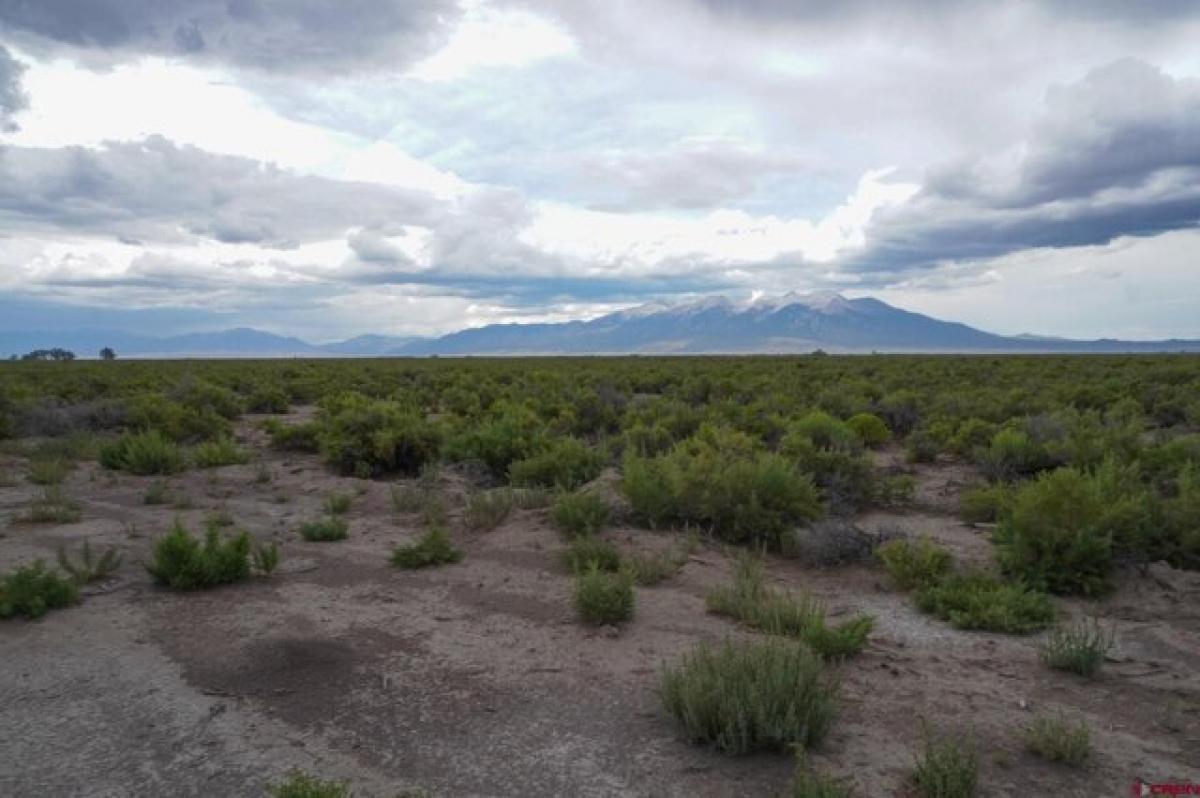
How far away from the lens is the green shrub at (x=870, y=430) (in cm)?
1571

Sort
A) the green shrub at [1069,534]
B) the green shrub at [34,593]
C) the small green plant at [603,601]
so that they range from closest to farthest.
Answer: the green shrub at [34,593], the small green plant at [603,601], the green shrub at [1069,534]

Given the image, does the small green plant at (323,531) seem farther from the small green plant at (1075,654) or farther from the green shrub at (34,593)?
the small green plant at (1075,654)

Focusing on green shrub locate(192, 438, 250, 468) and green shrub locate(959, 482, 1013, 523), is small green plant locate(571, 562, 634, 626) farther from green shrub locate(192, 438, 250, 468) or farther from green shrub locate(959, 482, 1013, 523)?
green shrub locate(192, 438, 250, 468)

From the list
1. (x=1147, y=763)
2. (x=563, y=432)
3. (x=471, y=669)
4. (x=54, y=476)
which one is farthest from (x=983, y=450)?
(x=54, y=476)

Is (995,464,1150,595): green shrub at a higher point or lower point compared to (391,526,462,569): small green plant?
higher

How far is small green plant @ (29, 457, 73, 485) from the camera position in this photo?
37.3 ft

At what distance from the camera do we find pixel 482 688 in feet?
16.9

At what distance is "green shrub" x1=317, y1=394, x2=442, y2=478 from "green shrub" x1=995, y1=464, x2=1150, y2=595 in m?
8.52

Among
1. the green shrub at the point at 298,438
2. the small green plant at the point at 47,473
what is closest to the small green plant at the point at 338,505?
the small green plant at the point at 47,473

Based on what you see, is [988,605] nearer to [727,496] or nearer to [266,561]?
[727,496]

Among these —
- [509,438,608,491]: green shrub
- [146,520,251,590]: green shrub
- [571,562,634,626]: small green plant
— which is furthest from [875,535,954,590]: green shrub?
[146,520,251,590]: green shrub

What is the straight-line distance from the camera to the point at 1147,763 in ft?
14.0

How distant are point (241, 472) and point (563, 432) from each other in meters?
6.03

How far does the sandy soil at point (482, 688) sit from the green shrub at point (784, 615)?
156 millimetres
